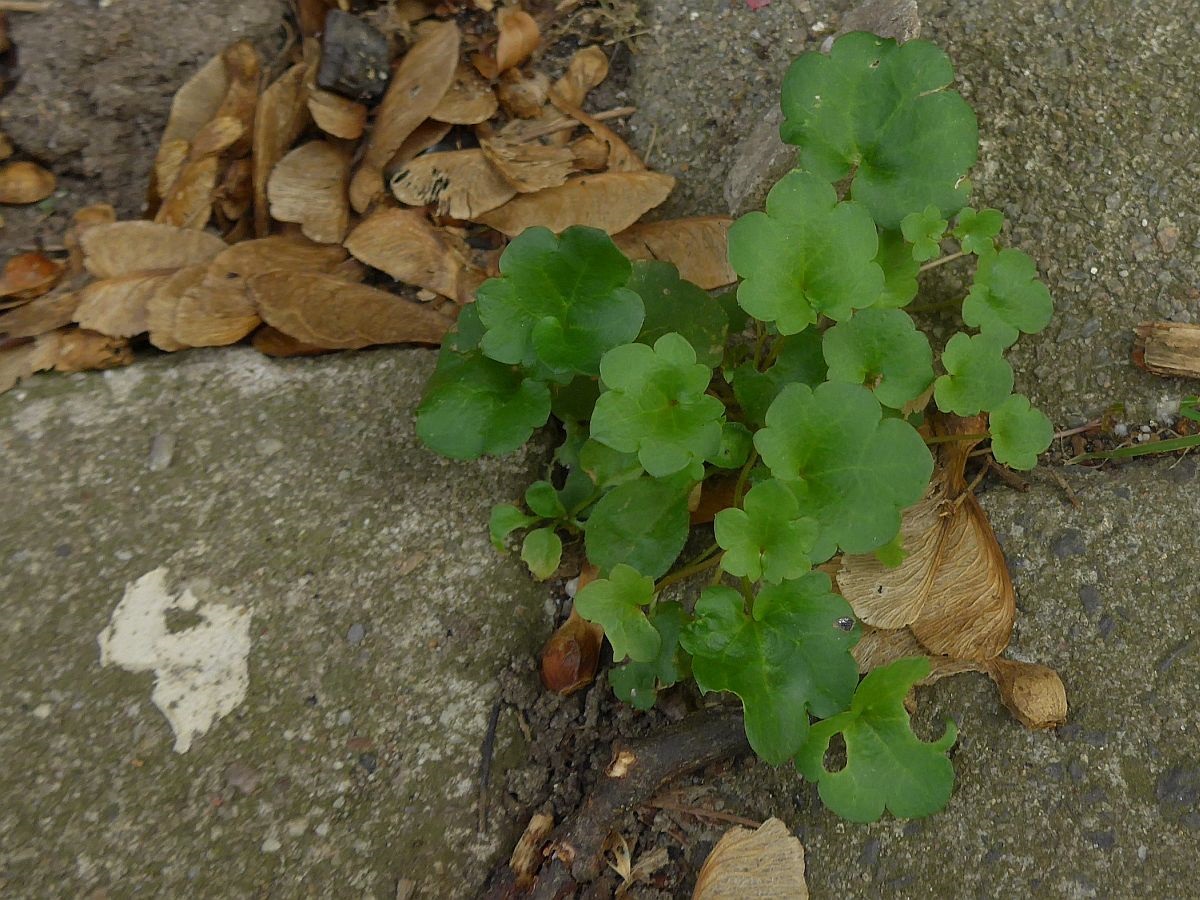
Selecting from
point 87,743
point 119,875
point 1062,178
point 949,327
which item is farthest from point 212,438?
point 1062,178

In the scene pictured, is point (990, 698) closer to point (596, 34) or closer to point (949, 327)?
point (949, 327)

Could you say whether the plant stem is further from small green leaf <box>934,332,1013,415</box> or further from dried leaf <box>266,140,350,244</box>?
dried leaf <box>266,140,350,244</box>

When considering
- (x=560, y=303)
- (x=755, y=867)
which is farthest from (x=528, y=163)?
(x=755, y=867)

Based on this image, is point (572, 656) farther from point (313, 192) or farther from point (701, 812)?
point (313, 192)

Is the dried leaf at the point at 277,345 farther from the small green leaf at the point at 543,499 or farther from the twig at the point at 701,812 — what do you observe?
the twig at the point at 701,812

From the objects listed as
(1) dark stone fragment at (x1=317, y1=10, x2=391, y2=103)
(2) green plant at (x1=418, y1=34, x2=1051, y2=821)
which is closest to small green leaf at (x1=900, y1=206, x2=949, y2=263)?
(2) green plant at (x1=418, y1=34, x2=1051, y2=821)

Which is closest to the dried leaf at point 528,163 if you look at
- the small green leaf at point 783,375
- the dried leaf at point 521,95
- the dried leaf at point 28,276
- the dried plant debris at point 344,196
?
the dried plant debris at point 344,196
